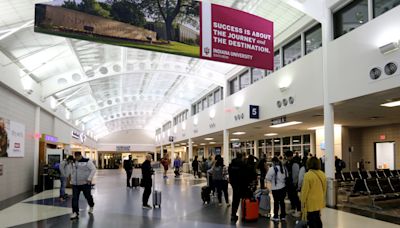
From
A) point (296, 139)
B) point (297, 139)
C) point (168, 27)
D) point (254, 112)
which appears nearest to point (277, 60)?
point (254, 112)

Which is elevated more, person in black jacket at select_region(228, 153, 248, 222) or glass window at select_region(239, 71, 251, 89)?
glass window at select_region(239, 71, 251, 89)

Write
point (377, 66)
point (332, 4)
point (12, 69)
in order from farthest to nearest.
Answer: point (12, 69) → point (332, 4) → point (377, 66)

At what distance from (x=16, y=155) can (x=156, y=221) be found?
702 centimetres

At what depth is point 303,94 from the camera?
10805 millimetres

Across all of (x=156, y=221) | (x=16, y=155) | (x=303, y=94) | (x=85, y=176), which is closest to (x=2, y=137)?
(x=16, y=155)

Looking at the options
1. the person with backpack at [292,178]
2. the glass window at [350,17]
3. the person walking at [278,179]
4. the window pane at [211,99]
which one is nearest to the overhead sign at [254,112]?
the glass window at [350,17]

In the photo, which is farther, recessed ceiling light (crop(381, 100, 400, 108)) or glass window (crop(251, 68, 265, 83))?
glass window (crop(251, 68, 265, 83))

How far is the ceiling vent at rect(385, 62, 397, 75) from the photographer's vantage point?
23.2 feet

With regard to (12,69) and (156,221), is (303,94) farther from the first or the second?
(12,69)

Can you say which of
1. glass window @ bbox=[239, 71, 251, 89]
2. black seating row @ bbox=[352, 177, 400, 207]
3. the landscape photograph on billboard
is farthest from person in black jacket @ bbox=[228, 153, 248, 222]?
glass window @ bbox=[239, 71, 251, 89]

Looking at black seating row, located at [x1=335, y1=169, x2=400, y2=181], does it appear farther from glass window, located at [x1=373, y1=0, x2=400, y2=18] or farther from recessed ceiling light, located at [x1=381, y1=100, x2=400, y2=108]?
glass window, located at [x1=373, y1=0, x2=400, y2=18]

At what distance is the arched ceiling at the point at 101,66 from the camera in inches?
431

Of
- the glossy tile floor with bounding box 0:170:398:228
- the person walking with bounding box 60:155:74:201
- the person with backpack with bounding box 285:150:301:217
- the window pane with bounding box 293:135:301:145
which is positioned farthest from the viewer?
the window pane with bounding box 293:135:301:145

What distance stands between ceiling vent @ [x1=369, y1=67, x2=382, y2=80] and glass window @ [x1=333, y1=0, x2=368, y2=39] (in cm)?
174
